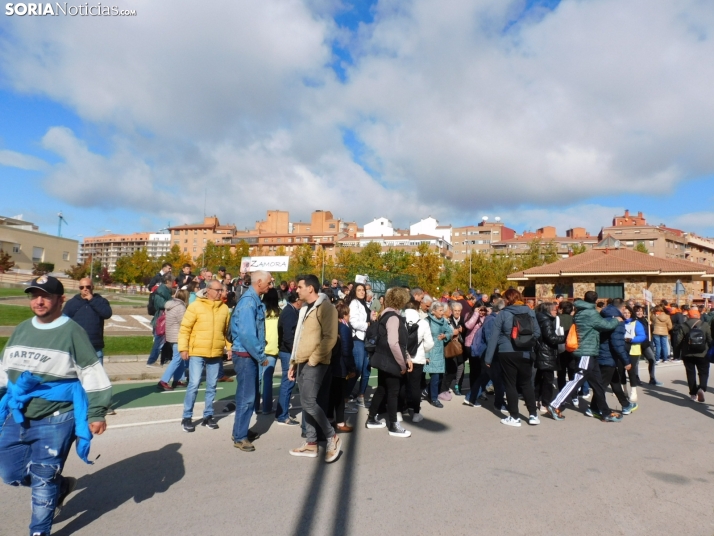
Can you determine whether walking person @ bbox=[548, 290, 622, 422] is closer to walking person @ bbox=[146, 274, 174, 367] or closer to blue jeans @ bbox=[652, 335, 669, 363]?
walking person @ bbox=[146, 274, 174, 367]

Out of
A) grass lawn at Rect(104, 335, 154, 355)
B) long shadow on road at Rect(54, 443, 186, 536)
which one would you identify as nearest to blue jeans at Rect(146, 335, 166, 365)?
grass lawn at Rect(104, 335, 154, 355)

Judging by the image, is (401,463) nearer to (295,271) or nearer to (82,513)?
(82,513)

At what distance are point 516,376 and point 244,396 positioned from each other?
154 inches

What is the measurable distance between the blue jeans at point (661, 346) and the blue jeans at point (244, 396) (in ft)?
47.9

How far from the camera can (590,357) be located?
722 centimetres

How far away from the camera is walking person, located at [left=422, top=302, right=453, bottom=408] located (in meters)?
7.86

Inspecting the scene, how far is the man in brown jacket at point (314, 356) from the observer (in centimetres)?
500

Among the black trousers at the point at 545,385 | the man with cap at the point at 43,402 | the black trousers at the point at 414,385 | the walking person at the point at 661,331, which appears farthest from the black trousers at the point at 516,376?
the walking person at the point at 661,331

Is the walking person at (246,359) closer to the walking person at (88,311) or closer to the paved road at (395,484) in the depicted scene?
the paved road at (395,484)

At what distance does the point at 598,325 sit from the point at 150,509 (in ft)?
21.0

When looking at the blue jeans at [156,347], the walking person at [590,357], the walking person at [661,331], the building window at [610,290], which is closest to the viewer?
the walking person at [590,357]

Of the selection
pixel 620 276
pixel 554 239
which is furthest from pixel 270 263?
pixel 554 239

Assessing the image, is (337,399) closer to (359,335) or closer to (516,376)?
(359,335)

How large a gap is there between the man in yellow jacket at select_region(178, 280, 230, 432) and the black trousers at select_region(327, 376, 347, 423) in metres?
1.53
